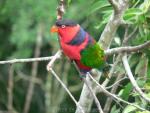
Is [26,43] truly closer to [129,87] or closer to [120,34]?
[120,34]

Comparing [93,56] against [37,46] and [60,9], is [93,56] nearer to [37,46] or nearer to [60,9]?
[60,9]

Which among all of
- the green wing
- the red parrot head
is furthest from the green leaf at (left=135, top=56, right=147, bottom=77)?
the red parrot head

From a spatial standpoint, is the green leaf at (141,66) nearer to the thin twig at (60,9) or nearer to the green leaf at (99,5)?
the green leaf at (99,5)

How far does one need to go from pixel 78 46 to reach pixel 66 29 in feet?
0.31

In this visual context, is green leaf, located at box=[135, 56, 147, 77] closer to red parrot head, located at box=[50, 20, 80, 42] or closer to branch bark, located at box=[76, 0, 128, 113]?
branch bark, located at box=[76, 0, 128, 113]

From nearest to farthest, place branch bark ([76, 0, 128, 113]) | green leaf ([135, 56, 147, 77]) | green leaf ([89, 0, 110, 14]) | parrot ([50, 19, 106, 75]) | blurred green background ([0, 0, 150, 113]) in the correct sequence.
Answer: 1. parrot ([50, 19, 106, 75])
2. branch bark ([76, 0, 128, 113])
3. green leaf ([135, 56, 147, 77])
4. green leaf ([89, 0, 110, 14])
5. blurred green background ([0, 0, 150, 113])

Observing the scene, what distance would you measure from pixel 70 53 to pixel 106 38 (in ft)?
1.03

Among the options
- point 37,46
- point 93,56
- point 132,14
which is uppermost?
point 132,14

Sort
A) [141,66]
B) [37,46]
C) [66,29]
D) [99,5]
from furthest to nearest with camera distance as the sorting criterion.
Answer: [37,46] → [99,5] → [141,66] → [66,29]

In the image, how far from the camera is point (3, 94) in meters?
6.33

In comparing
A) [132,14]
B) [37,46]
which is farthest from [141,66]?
[37,46]

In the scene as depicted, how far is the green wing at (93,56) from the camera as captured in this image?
2.51 meters

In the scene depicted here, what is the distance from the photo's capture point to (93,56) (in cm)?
256

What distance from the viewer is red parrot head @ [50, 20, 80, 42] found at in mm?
2469
